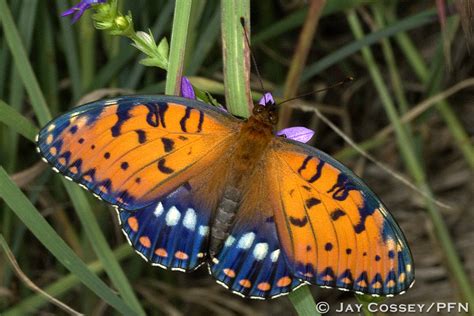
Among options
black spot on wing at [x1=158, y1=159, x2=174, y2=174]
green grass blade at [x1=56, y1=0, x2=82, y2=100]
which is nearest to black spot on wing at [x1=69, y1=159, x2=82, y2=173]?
black spot on wing at [x1=158, y1=159, x2=174, y2=174]

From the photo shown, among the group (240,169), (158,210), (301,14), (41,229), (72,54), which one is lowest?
(41,229)

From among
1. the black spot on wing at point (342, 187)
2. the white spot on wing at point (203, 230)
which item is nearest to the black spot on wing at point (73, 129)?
the white spot on wing at point (203, 230)

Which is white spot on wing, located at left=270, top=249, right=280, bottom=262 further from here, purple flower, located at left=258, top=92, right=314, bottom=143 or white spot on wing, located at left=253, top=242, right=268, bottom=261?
purple flower, located at left=258, top=92, right=314, bottom=143

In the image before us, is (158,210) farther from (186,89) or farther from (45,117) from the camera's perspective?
(45,117)

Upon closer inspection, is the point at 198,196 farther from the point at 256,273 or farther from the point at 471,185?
the point at 471,185

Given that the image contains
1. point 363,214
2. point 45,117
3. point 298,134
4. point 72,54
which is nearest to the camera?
point 363,214

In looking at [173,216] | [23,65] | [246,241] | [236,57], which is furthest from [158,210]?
[23,65]

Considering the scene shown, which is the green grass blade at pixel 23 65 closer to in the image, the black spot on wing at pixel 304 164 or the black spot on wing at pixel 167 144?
the black spot on wing at pixel 167 144
